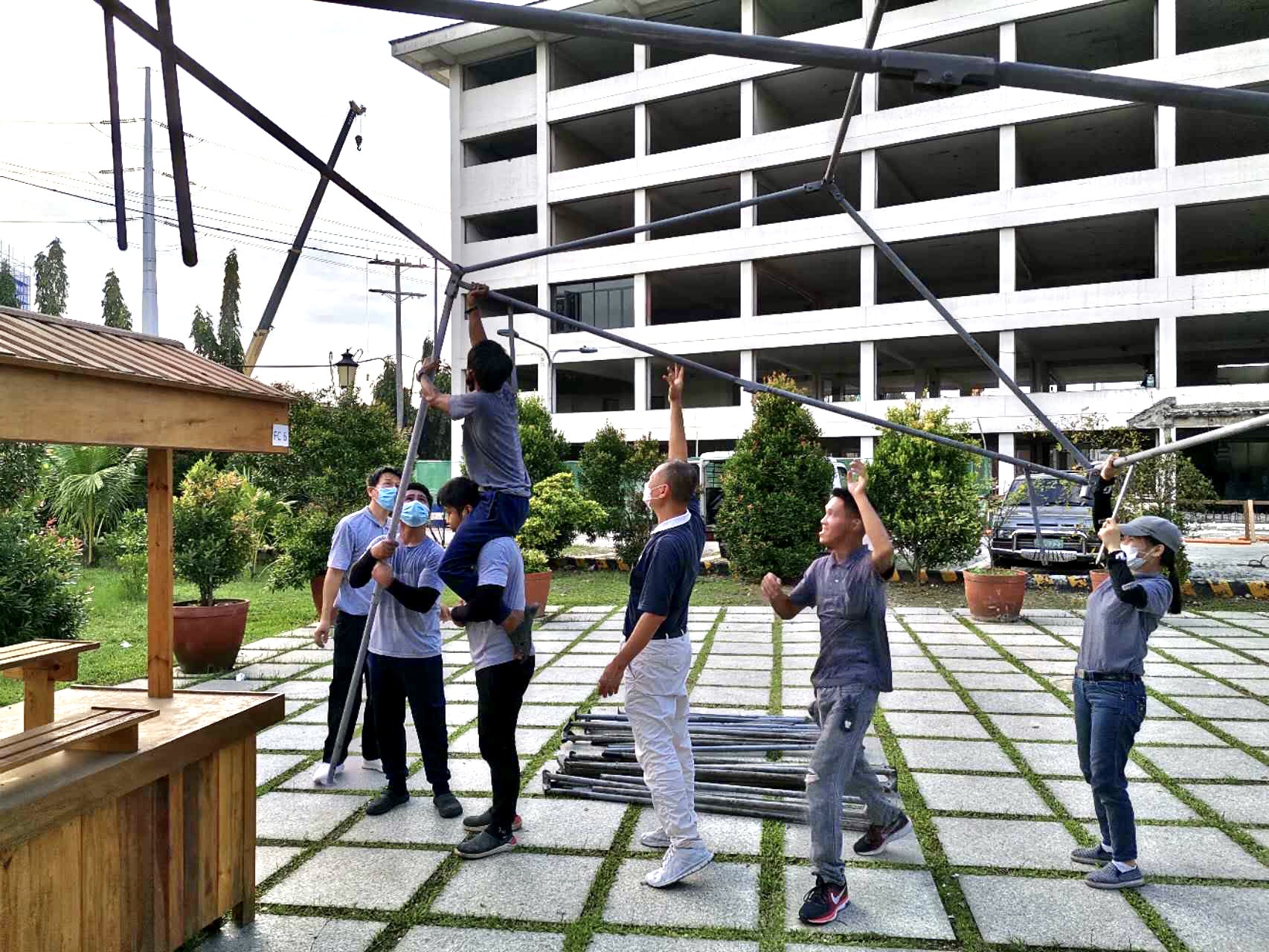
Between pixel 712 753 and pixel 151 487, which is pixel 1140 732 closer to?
pixel 712 753

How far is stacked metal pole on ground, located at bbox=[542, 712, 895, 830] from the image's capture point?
176 inches

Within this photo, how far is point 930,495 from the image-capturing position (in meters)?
13.0

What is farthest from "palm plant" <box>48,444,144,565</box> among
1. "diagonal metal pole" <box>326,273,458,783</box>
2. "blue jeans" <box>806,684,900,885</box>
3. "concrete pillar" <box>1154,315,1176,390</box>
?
"concrete pillar" <box>1154,315,1176,390</box>

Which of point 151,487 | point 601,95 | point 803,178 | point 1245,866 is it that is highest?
point 601,95

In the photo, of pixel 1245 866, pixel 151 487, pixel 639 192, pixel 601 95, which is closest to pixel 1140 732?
pixel 1245 866

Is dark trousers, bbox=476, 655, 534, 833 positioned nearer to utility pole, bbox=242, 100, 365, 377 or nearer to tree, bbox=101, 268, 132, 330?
utility pole, bbox=242, 100, 365, 377

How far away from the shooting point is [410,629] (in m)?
4.50

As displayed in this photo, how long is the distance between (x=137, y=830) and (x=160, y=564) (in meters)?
1.06

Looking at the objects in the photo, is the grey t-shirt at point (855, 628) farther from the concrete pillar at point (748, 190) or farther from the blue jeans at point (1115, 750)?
the concrete pillar at point (748, 190)

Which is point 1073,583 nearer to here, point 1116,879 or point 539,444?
point 539,444

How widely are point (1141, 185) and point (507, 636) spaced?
2704 centimetres

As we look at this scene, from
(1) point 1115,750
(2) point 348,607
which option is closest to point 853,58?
(1) point 1115,750

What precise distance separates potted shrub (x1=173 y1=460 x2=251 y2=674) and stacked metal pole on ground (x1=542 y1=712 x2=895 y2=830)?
3663 mm

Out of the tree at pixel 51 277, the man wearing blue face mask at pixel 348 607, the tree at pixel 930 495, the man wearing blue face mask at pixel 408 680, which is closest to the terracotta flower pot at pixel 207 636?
the man wearing blue face mask at pixel 348 607
